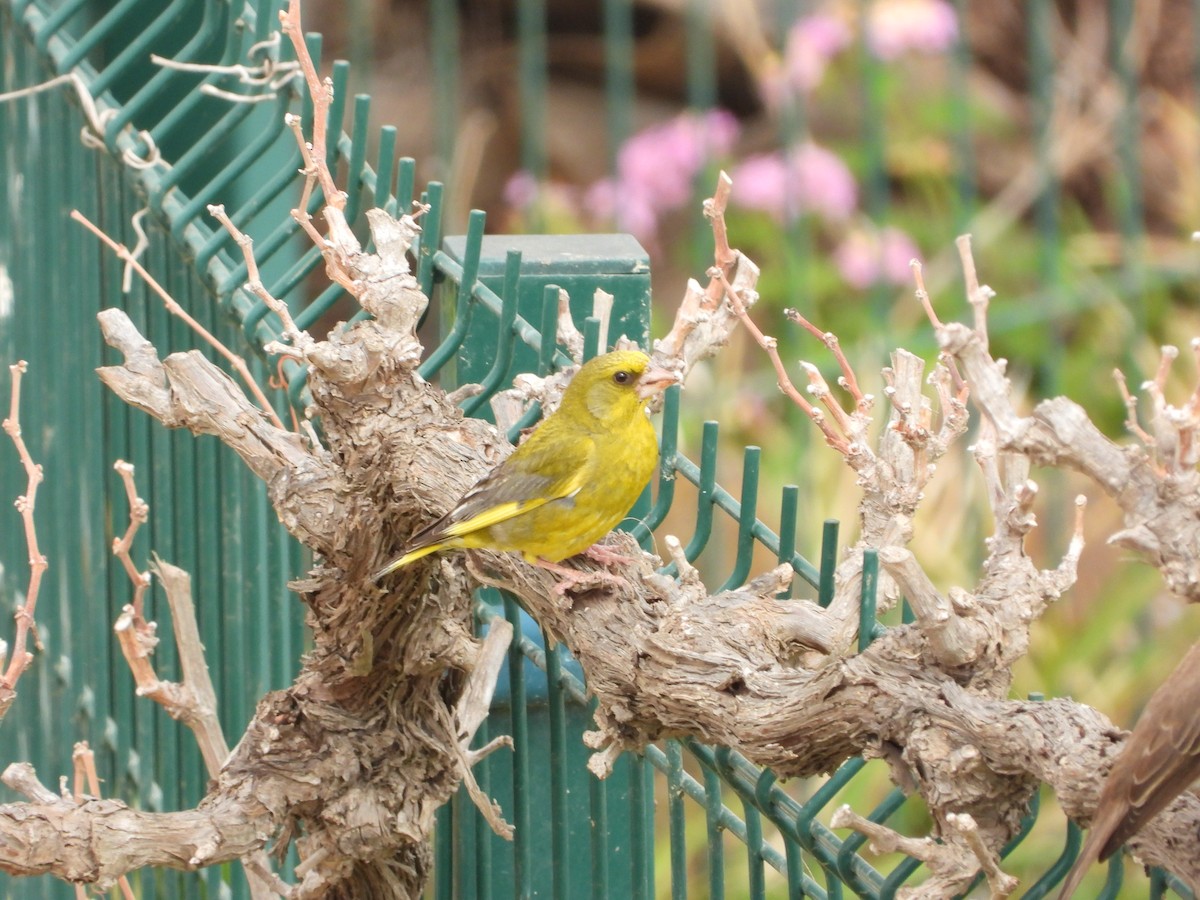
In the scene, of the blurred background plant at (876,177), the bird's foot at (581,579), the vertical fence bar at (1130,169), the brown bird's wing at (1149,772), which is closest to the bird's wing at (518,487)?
the bird's foot at (581,579)

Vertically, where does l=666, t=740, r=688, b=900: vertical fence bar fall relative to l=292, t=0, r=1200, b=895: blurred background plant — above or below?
below

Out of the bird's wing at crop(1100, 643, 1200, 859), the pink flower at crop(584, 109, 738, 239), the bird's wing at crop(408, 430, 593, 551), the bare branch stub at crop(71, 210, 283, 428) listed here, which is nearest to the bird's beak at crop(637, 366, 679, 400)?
the bird's wing at crop(408, 430, 593, 551)

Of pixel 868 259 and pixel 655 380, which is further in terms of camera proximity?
pixel 868 259

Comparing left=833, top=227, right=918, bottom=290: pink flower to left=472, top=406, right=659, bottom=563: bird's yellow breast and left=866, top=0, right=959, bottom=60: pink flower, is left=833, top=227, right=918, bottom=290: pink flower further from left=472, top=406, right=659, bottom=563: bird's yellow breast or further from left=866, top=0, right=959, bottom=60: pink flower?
left=472, top=406, right=659, bottom=563: bird's yellow breast

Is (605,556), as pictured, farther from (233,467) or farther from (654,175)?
(654,175)

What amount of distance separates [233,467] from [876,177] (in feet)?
8.89

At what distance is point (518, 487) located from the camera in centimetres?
205

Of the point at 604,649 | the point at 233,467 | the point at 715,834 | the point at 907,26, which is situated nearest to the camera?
the point at 604,649

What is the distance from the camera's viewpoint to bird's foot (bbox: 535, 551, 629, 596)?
183cm

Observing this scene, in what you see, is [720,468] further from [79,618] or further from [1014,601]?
[1014,601]

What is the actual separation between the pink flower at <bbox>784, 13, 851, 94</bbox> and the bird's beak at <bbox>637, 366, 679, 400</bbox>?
12.4 feet

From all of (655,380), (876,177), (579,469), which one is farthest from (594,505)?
(876,177)

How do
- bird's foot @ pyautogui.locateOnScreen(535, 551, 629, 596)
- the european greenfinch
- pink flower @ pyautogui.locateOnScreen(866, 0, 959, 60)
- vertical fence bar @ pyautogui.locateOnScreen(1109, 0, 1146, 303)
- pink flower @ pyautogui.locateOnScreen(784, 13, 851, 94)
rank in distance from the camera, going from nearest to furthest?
bird's foot @ pyautogui.locateOnScreen(535, 551, 629, 596) → the european greenfinch → vertical fence bar @ pyautogui.locateOnScreen(1109, 0, 1146, 303) → pink flower @ pyautogui.locateOnScreen(784, 13, 851, 94) → pink flower @ pyautogui.locateOnScreen(866, 0, 959, 60)

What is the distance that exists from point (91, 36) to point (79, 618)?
1.08 m
